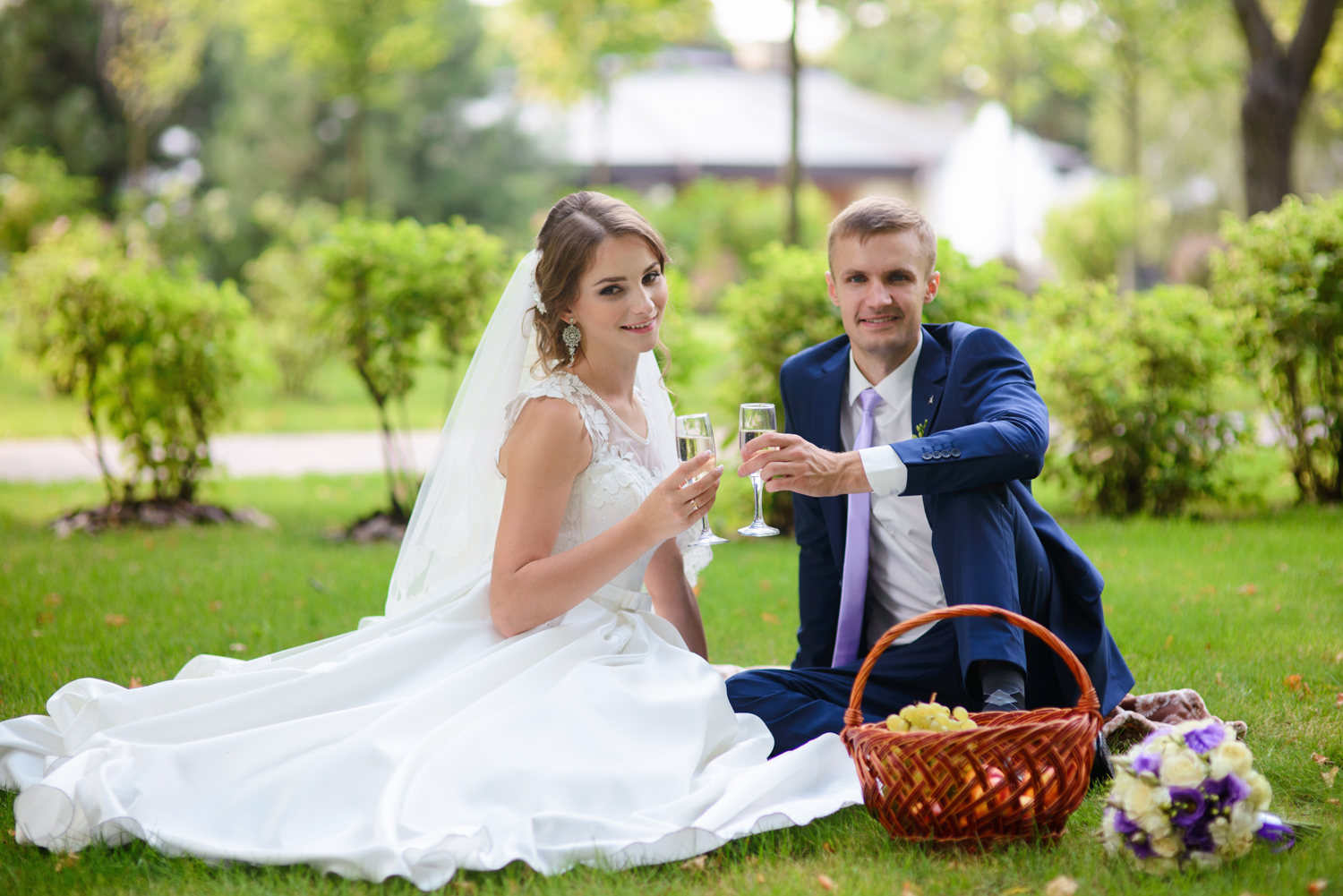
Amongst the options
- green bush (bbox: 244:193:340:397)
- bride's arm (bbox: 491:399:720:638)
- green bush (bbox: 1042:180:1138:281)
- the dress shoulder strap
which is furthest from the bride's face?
green bush (bbox: 1042:180:1138:281)

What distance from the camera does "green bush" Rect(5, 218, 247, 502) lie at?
808 cm

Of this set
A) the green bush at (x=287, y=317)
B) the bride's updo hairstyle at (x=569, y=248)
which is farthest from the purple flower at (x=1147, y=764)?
the green bush at (x=287, y=317)

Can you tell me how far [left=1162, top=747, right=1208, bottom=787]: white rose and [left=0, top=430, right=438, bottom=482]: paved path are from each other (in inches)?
321

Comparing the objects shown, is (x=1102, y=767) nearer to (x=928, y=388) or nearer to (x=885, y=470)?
(x=885, y=470)

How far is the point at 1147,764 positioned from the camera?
2828mm

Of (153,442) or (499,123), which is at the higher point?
(499,123)

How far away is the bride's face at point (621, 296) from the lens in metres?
3.58

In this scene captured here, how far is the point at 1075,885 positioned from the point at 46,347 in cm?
807

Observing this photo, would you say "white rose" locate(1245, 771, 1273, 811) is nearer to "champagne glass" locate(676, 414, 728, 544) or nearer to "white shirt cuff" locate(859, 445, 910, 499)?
"white shirt cuff" locate(859, 445, 910, 499)

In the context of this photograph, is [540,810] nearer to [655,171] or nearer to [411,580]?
[411,580]

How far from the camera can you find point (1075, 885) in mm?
2807

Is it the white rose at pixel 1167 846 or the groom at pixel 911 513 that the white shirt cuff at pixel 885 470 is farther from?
the white rose at pixel 1167 846

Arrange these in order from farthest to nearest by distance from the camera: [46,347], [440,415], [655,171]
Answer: [655,171], [440,415], [46,347]

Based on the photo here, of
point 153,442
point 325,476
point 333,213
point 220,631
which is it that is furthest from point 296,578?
point 333,213
